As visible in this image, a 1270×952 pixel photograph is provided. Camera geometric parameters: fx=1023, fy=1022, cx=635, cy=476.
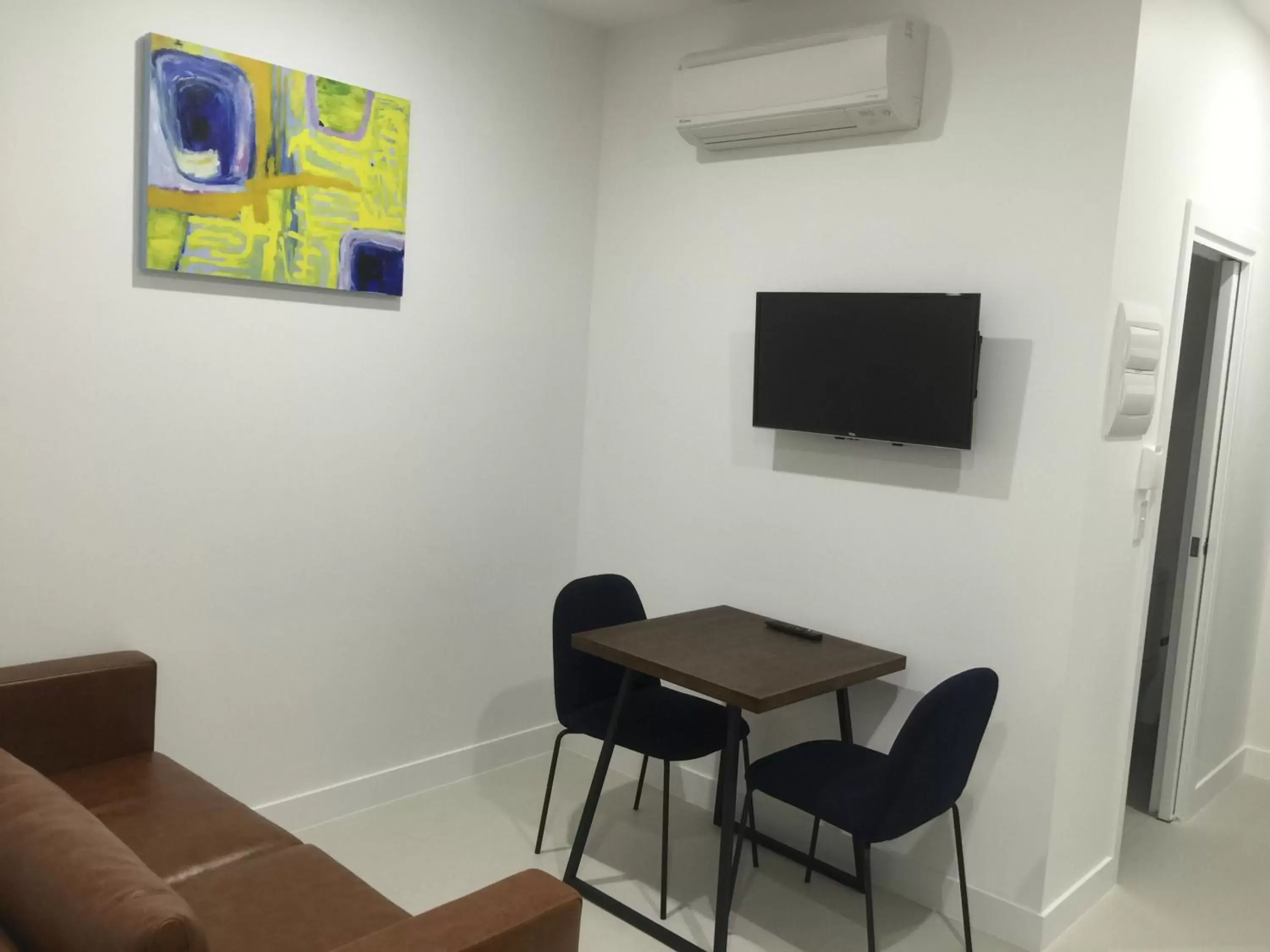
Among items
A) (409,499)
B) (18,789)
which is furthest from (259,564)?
(18,789)

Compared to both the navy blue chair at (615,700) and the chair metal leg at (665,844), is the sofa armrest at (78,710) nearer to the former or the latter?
the navy blue chair at (615,700)

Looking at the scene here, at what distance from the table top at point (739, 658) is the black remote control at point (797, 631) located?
0.02 m

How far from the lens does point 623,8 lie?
354 cm

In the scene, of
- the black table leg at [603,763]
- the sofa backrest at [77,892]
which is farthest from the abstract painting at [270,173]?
the sofa backrest at [77,892]

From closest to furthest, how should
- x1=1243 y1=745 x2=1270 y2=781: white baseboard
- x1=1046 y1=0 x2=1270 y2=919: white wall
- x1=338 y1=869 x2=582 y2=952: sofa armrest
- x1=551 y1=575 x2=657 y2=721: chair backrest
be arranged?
x1=338 y1=869 x2=582 y2=952: sofa armrest
x1=1046 y1=0 x2=1270 y2=919: white wall
x1=551 y1=575 x2=657 y2=721: chair backrest
x1=1243 y1=745 x2=1270 y2=781: white baseboard

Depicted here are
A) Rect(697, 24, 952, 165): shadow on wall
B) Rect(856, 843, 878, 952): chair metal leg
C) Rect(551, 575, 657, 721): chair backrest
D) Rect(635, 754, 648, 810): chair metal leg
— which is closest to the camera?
Rect(856, 843, 878, 952): chair metal leg

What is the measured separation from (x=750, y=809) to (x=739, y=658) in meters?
0.46

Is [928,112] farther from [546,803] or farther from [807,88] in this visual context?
[546,803]

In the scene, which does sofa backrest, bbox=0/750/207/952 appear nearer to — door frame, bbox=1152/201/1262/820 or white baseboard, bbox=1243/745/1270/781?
door frame, bbox=1152/201/1262/820

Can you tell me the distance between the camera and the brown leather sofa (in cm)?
144

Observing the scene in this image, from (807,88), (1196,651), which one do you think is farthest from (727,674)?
(1196,651)

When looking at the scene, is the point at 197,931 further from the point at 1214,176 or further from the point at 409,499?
the point at 1214,176

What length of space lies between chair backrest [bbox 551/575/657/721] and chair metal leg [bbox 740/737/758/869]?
0.41 meters

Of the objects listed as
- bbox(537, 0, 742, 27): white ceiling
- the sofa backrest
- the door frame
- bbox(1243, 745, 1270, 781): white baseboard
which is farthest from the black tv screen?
bbox(1243, 745, 1270, 781): white baseboard
